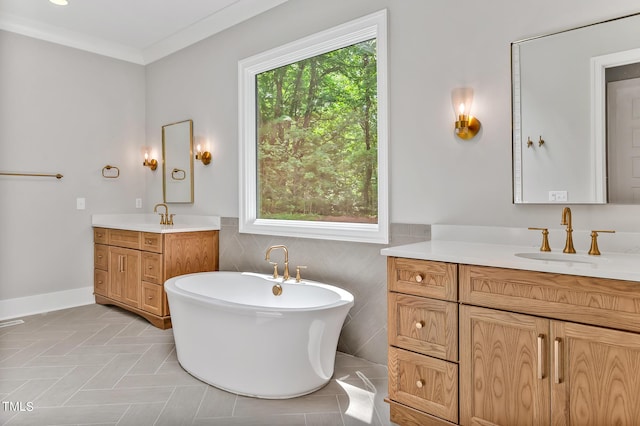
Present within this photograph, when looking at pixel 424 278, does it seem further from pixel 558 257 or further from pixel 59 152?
pixel 59 152

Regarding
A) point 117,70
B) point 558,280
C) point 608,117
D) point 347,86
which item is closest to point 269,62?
point 347,86

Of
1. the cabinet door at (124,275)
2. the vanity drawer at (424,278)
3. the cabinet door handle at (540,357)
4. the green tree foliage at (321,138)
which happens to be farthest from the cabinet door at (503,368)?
the cabinet door at (124,275)

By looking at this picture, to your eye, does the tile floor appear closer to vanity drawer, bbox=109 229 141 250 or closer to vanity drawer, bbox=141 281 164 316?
vanity drawer, bbox=141 281 164 316

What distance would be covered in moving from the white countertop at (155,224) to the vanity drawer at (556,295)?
261 cm

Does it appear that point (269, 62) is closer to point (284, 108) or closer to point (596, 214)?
point (284, 108)

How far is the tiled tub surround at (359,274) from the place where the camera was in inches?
105

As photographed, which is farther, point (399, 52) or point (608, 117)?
point (399, 52)

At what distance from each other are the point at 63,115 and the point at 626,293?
4757mm

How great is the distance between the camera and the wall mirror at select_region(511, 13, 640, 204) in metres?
1.84

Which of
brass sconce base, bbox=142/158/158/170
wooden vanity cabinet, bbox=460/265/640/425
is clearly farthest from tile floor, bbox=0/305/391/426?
brass sconce base, bbox=142/158/158/170

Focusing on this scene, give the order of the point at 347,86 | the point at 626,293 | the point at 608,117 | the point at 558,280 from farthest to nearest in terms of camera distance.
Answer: the point at 347,86
the point at 608,117
the point at 558,280
the point at 626,293

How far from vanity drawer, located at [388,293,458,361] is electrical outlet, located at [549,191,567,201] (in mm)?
785

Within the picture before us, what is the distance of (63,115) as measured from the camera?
4.12 metres

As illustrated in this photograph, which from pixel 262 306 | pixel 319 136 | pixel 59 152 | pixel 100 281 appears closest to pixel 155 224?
pixel 100 281
